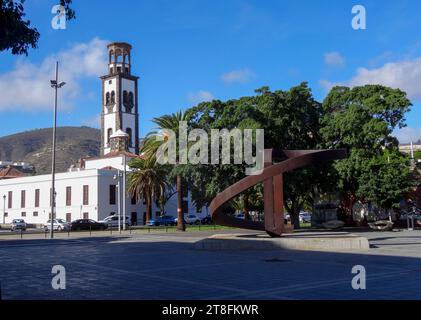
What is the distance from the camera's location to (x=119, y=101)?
8369 centimetres

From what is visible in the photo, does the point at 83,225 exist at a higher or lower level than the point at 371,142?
lower

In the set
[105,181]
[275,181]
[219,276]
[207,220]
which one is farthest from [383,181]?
[105,181]

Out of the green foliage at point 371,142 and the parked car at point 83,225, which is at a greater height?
the green foliage at point 371,142

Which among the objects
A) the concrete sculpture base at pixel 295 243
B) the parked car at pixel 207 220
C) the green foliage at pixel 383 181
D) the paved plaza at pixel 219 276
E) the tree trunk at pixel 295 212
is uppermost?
the green foliage at pixel 383 181

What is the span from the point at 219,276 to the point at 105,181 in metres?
55.2

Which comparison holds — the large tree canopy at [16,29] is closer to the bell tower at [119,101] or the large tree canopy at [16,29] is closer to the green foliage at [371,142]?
the green foliage at [371,142]

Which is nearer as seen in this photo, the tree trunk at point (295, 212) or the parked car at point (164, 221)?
the tree trunk at point (295, 212)

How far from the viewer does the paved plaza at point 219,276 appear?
994cm

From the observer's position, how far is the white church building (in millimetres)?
65938

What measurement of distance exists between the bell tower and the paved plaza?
6578cm

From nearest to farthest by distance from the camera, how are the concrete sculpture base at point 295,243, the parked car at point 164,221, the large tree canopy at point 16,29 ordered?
the large tree canopy at point 16,29 < the concrete sculpture base at point 295,243 < the parked car at point 164,221

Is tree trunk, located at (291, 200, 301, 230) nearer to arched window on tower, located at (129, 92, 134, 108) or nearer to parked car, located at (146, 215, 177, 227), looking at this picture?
parked car, located at (146, 215, 177, 227)

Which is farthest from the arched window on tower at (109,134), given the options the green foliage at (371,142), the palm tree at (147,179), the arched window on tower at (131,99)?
the green foliage at (371,142)

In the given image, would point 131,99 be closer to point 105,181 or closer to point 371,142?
point 105,181
